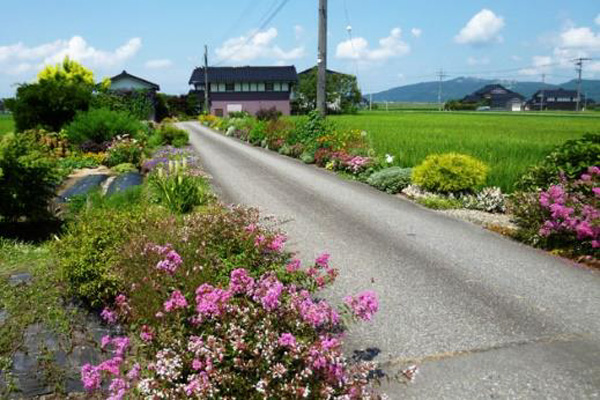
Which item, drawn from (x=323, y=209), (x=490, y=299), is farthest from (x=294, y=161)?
(x=490, y=299)

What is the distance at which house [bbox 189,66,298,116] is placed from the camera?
218 feet

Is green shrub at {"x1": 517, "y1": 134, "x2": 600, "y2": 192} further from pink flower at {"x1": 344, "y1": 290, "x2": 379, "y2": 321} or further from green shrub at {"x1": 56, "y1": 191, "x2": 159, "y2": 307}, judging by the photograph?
green shrub at {"x1": 56, "y1": 191, "x2": 159, "y2": 307}

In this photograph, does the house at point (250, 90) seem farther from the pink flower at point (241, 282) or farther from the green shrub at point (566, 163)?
the pink flower at point (241, 282)

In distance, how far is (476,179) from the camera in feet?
35.1

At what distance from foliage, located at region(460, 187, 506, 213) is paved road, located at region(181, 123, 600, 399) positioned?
3.24ft

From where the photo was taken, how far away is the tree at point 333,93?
67.7 metres

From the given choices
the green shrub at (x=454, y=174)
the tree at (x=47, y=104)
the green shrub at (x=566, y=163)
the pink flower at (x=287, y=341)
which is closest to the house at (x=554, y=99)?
the tree at (x=47, y=104)

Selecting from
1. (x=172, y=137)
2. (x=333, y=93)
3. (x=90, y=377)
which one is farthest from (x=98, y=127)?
(x=333, y=93)

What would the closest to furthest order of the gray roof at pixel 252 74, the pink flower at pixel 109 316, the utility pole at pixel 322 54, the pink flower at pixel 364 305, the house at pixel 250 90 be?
the pink flower at pixel 364 305 → the pink flower at pixel 109 316 → the utility pole at pixel 322 54 → the house at pixel 250 90 → the gray roof at pixel 252 74

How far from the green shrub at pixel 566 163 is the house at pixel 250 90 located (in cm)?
5760

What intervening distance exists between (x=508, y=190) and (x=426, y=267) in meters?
4.91

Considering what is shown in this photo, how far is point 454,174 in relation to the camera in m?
10.7

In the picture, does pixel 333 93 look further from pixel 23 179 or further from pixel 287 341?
pixel 287 341

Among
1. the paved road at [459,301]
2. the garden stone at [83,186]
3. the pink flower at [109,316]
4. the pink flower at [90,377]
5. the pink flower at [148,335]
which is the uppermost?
the garden stone at [83,186]
